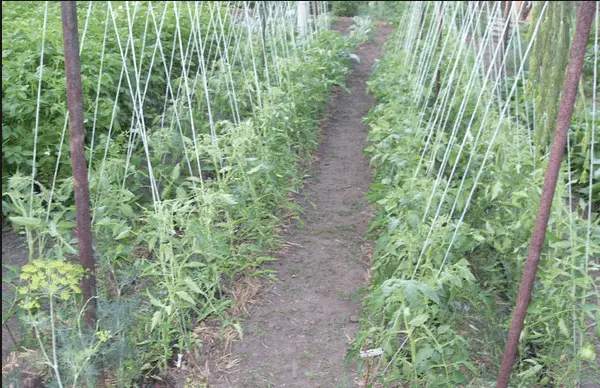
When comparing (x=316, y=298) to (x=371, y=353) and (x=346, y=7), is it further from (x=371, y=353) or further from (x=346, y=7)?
(x=346, y=7)

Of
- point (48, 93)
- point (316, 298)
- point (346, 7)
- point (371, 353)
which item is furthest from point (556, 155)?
point (346, 7)

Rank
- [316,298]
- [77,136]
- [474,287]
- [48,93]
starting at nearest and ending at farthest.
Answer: [77,136] < [474,287] < [316,298] < [48,93]

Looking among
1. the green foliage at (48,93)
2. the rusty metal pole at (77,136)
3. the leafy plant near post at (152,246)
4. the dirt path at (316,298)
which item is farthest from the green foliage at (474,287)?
the green foliage at (48,93)

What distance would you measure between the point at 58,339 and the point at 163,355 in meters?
0.49

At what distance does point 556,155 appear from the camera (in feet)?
7.30

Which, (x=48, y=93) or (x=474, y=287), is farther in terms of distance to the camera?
(x=48, y=93)

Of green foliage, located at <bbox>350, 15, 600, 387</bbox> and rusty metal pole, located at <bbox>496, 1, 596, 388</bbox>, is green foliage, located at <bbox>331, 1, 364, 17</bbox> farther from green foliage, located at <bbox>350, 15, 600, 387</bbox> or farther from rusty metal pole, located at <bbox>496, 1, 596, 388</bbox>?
rusty metal pole, located at <bbox>496, 1, 596, 388</bbox>

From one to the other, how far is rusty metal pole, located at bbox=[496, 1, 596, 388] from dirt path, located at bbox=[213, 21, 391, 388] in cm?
85

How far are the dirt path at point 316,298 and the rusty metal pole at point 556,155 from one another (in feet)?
2.78

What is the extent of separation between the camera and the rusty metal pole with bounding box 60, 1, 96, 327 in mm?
2402

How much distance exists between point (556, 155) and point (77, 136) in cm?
187

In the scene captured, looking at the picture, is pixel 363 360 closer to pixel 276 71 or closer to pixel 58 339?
pixel 58 339

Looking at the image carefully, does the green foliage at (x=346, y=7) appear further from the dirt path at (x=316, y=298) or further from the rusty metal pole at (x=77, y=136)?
the rusty metal pole at (x=77, y=136)

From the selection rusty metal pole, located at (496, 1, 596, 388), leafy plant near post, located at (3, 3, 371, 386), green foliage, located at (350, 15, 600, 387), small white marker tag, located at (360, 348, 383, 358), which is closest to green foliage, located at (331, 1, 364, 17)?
leafy plant near post, located at (3, 3, 371, 386)
